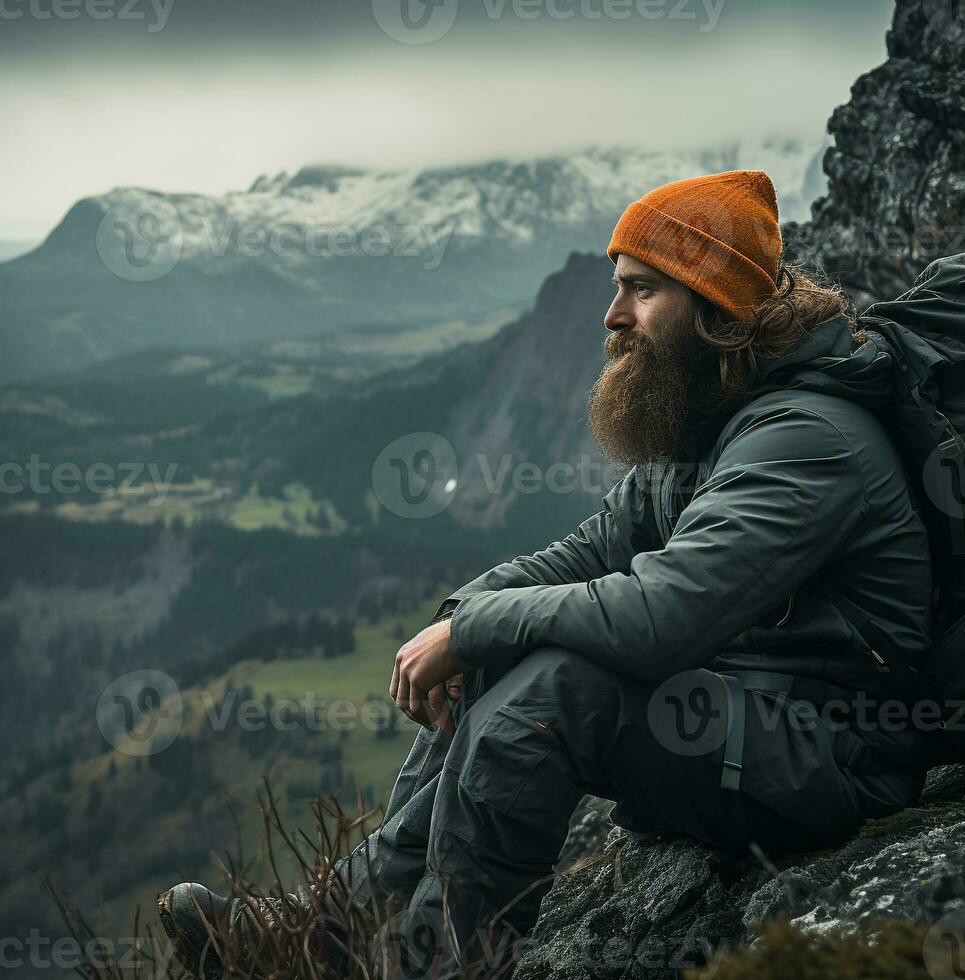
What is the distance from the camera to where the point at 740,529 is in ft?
10.2

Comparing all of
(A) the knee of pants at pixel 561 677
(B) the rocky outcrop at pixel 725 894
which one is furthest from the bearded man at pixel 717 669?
(B) the rocky outcrop at pixel 725 894

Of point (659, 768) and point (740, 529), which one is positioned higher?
point (740, 529)

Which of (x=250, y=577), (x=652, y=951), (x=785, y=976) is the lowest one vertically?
(x=250, y=577)

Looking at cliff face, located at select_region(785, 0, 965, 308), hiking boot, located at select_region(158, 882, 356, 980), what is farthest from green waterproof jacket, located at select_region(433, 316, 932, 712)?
cliff face, located at select_region(785, 0, 965, 308)

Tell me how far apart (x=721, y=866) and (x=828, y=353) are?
6.53 ft

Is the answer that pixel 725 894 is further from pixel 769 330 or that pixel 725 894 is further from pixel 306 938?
pixel 769 330

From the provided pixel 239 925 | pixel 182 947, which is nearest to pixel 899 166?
pixel 239 925

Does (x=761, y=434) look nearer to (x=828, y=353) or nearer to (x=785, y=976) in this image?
(x=828, y=353)

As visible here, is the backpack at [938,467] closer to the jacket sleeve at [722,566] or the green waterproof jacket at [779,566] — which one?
the green waterproof jacket at [779,566]

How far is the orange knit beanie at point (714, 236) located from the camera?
158 inches

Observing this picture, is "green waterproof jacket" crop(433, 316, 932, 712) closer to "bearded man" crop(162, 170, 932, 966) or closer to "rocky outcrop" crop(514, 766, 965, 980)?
"bearded man" crop(162, 170, 932, 966)

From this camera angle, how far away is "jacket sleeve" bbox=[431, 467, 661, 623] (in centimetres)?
444

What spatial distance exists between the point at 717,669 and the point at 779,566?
0.61 metres

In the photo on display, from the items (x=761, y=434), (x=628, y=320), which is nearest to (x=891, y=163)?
(x=628, y=320)
